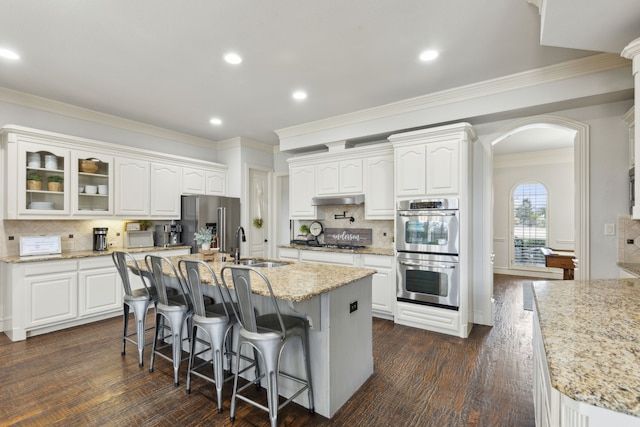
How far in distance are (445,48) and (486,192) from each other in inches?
74.6

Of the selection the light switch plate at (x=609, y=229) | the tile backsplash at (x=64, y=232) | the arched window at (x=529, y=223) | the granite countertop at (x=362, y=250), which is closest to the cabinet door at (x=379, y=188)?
the granite countertop at (x=362, y=250)

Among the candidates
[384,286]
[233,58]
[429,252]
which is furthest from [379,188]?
[233,58]

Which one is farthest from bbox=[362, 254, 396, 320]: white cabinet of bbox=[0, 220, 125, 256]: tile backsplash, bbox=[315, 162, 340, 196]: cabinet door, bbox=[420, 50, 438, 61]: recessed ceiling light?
bbox=[0, 220, 125, 256]: tile backsplash

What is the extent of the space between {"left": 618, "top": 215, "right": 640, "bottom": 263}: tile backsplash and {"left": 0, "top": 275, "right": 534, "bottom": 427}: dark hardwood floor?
1.27 meters

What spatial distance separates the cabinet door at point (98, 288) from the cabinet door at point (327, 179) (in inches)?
123

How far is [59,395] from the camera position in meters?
2.36

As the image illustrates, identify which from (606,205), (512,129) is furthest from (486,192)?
(606,205)

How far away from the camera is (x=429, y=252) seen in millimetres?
3693

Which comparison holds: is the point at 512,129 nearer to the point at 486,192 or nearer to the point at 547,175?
the point at 486,192

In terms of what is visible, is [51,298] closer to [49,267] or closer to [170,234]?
[49,267]

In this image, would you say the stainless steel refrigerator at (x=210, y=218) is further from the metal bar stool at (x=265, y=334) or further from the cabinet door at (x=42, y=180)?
the metal bar stool at (x=265, y=334)

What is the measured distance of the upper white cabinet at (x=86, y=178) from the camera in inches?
140

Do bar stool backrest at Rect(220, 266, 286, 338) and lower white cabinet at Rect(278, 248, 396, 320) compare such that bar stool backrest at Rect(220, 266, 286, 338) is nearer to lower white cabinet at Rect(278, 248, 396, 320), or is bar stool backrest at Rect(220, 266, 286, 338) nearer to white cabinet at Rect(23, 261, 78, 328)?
lower white cabinet at Rect(278, 248, 396, 320)

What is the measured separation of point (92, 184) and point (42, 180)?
571 millimetres
